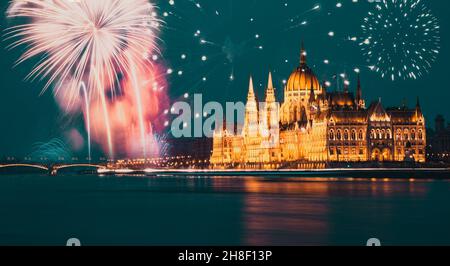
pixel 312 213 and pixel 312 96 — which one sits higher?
pixel 312 96

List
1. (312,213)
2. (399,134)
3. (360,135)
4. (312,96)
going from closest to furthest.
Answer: (312,213), (360,135), (399,134), (312,96)

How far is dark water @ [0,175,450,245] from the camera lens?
5031 cm

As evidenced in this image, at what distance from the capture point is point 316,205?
244 ft

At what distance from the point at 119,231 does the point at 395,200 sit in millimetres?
32470

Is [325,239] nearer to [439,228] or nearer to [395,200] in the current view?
[439,228]

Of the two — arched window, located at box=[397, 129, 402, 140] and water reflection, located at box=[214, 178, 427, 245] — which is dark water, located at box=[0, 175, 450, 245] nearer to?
water reflection, located at box=[214, 178, 427, 245]

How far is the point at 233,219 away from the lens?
62469 millimetres

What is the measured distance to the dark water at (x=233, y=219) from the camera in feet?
165
